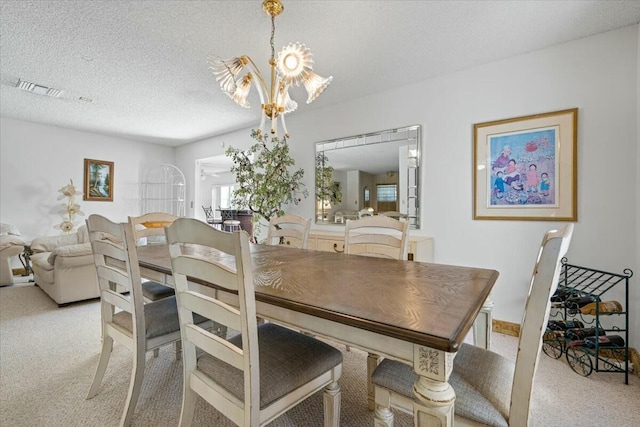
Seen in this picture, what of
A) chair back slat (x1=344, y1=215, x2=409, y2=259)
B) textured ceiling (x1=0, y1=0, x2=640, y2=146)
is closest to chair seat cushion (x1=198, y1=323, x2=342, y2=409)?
chair back slat (x1=344, y1=215, x2=409, y2=259)

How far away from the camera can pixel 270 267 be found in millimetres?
1496

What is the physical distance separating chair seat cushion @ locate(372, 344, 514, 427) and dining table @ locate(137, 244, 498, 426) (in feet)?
0.43

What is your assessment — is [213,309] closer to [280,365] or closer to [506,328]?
[280,365]

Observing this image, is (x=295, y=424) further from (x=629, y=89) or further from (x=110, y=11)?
(x=629, y=89)

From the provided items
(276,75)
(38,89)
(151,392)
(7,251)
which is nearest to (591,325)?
(276,75)

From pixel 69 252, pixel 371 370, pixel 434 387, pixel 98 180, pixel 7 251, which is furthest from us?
pixel 98 180

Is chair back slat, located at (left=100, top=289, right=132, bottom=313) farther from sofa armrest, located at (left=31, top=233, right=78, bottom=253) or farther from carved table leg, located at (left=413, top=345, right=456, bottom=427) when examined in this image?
sofa armrest, located at (left=31, top=233, right=78, bottom=253)

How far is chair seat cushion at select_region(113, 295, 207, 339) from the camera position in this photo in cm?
150

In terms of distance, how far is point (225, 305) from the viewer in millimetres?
958

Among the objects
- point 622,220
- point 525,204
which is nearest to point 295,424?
point 525,204

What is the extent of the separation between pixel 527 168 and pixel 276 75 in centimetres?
217

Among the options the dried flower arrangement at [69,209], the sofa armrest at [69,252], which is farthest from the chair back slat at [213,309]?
the dried flower arrangement at [69,209]

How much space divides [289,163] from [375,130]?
1.15m

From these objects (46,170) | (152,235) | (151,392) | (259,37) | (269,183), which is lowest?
(151,392)
